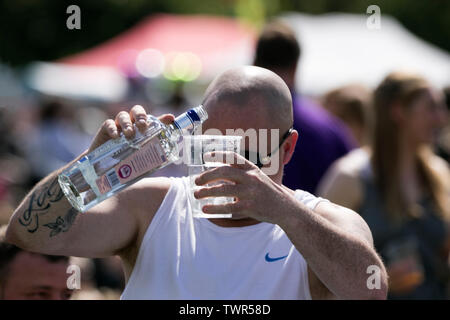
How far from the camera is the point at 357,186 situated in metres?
4.90

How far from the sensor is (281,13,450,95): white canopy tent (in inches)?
586

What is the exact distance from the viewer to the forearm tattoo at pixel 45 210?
2.71 meters

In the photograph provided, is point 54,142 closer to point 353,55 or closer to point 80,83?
point 353,55

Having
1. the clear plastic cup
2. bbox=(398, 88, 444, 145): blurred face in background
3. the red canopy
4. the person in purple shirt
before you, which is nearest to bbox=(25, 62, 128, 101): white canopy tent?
the red canopy

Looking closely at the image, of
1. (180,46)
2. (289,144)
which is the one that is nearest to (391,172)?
(289,144)

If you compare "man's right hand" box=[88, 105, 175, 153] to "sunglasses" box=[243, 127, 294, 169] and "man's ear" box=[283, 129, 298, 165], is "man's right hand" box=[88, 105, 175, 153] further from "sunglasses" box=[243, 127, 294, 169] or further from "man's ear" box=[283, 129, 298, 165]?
"man's ear" box=[283, 129, 298, 165]

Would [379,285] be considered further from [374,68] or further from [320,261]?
[374,68]

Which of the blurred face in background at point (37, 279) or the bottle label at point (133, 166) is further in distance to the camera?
the blurred face in background at point (37, 279)

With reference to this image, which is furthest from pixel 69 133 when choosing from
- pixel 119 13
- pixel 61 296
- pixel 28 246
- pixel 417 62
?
pixel 119 13

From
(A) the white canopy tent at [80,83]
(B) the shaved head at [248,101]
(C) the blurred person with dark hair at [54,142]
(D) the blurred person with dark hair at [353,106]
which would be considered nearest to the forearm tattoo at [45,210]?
(B) the shaved head at [248,101]

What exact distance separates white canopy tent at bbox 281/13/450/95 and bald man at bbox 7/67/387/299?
38.4 feet

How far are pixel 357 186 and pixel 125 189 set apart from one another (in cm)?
240

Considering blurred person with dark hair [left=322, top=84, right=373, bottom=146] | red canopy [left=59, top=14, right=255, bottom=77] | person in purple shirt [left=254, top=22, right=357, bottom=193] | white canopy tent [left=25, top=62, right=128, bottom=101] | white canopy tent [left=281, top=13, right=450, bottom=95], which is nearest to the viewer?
person in purple shirt [left=254, top=22, right=357, bottom=193]

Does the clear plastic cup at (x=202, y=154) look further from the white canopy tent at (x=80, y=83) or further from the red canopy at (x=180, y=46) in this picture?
the white canopy tent at (x=80, y=83)
